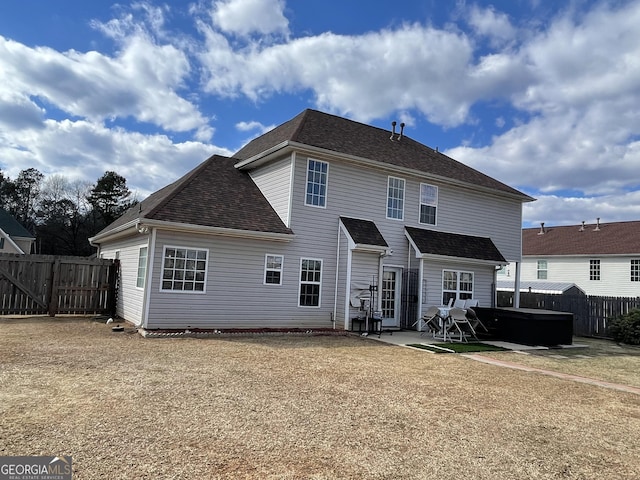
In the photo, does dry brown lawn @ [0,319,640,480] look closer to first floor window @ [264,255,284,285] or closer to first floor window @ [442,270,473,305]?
first floor window @ [264,255,284,285]

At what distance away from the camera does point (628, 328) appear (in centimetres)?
1482

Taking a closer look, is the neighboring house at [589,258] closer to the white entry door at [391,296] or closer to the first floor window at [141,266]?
the white entry door at [391,296]

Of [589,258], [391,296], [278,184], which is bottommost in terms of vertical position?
[391,296]

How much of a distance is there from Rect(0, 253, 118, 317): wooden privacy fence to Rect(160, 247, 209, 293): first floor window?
4285 millimetres

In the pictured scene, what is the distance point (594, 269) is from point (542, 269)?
3.44 m

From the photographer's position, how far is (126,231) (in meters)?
14.0

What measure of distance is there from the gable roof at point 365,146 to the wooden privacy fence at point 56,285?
619 cm

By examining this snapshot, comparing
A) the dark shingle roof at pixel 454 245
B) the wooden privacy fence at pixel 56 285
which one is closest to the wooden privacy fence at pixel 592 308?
the dark shingle roof at pixel 454 245

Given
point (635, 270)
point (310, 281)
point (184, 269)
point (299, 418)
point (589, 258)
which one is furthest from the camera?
point (589, 258)

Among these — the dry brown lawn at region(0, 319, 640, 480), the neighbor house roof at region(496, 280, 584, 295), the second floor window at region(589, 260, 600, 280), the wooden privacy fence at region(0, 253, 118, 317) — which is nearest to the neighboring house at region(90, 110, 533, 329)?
the wooden privacy fence at region(0, 253, 118, 317)

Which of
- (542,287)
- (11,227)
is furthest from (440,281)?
(11,227)

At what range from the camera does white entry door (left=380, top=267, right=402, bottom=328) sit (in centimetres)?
1495

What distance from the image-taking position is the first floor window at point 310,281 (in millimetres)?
13758

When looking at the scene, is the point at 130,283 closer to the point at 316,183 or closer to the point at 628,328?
the point at 316,183
